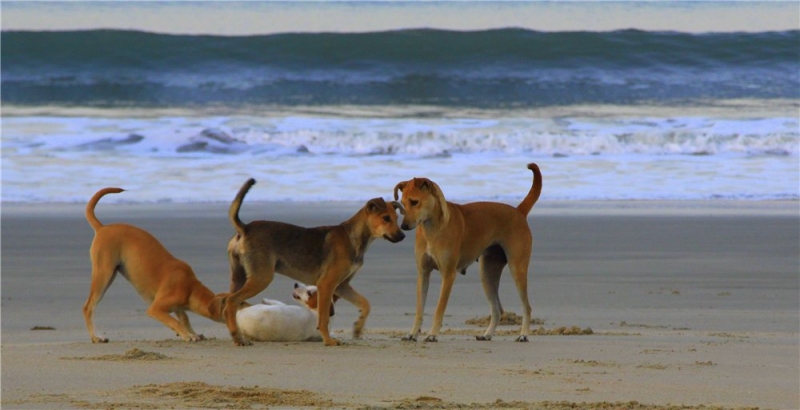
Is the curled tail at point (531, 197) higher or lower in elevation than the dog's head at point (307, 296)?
higher

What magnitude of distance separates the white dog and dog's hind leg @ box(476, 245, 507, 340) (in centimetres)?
134

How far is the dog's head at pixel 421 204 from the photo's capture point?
8.02 meters

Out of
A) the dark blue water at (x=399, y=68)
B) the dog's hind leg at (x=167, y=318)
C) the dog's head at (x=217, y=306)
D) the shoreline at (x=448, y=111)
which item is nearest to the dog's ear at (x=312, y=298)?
the dog's head at (x=217, y=306)

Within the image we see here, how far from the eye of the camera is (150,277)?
829 centimetres

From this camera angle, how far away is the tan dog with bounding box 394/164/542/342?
8133 millimetres

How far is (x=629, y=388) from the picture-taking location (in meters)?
6.35

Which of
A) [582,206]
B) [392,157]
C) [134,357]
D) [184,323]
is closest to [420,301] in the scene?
[184,323]

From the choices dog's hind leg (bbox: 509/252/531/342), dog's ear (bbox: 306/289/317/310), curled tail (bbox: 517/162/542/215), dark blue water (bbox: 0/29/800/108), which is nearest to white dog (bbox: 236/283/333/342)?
dog's ear (bbox: 306/289/317/310)

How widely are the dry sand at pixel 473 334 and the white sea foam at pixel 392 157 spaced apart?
3356mm

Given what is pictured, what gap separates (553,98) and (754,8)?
8.12 m

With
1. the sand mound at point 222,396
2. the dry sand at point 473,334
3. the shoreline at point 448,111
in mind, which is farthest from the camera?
the shoreline at point 448,111

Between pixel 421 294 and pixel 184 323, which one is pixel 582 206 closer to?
pixel 421 294

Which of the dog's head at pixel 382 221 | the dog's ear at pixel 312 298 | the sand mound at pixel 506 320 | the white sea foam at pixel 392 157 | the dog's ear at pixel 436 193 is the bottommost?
the white sea foam at pixel 392 157

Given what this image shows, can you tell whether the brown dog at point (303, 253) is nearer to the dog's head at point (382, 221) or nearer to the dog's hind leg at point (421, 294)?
the dog's head at point (382, 221)
